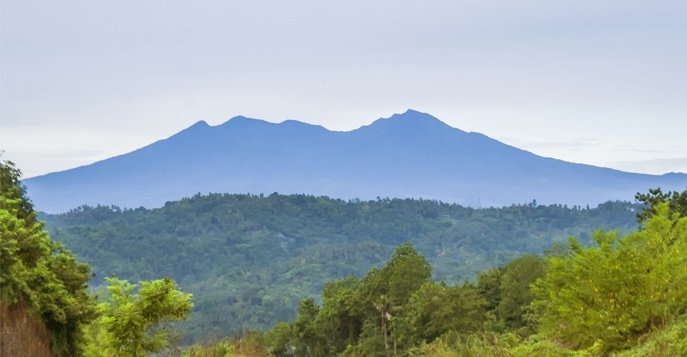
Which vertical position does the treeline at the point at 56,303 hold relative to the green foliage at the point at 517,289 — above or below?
above

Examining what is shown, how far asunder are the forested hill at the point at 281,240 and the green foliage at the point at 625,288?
72.8 meters

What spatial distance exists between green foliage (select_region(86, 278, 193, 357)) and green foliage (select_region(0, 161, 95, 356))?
520 mm

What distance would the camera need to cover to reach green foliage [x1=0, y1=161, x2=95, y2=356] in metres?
8.30

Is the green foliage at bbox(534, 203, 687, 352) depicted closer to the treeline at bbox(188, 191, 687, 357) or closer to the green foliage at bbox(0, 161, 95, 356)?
the treeline at bbox(188, 191, 687, 357)

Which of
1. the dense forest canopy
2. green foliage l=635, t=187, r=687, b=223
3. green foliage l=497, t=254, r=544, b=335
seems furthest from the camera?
green foliage l=497, t=254, r=544, b=335

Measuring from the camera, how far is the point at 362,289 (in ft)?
118

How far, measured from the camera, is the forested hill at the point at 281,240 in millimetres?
106125

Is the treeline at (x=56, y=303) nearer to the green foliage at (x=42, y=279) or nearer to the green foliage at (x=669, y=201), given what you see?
the green foliage at (x=42, y=279)

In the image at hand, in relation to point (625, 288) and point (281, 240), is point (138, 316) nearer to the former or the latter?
point (625, 288)

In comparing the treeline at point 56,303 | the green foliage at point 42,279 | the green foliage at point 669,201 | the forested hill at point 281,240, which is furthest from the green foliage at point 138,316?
the forested hill at point 281,240

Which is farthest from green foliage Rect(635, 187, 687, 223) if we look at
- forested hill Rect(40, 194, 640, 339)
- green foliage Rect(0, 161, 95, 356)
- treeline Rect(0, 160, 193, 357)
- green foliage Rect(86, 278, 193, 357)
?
forested hill Rect(40, 194, 640, 339)

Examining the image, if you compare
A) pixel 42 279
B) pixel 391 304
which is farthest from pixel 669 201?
pixel 391 304

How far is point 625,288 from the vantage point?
9664mm

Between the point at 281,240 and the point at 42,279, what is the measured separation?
139 m
